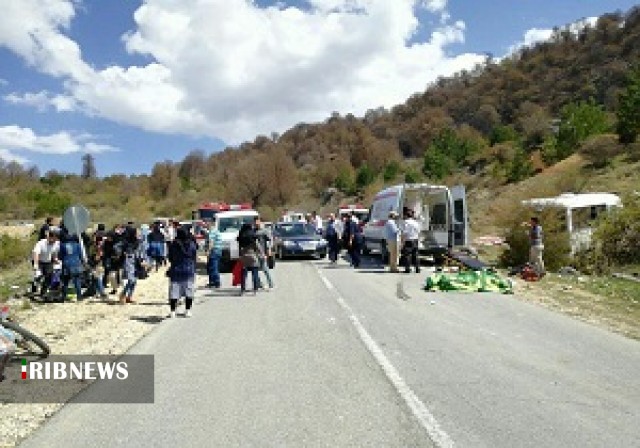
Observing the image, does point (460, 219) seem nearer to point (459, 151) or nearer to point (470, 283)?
point (470, 283)

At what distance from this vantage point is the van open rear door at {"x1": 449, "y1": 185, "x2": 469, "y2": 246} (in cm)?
1911

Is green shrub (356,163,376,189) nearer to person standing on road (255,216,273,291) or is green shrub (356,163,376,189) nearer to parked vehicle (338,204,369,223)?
parked vehicle (338,204,369,223)

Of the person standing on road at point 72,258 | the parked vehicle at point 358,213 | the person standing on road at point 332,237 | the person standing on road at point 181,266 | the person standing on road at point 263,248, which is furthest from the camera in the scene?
the parked vehicle at point 358,213

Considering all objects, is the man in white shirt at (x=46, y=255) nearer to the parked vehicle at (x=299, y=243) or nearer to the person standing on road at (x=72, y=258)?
the person standing on road at (x=72, y=258)

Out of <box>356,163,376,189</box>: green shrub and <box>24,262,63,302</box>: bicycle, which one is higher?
<box>356,163,376,189</box>: green shrub

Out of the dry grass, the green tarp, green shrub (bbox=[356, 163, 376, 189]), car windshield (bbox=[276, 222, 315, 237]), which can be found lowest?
the dry grass

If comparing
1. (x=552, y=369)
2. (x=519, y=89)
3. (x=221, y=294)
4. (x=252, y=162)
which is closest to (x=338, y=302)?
(x=221, y=294)

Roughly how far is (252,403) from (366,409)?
1.07m

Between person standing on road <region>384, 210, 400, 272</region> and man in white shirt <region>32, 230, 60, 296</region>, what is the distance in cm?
862

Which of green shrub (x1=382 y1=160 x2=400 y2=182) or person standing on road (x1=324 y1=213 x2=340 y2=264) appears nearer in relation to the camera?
person standing on road (x1=324 y1=213 x2=340 y2=264)

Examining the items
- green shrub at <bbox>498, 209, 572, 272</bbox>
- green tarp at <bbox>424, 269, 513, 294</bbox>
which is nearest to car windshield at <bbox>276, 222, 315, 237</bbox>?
green shrub at <bbox>498, 209, 572, 272</bbox>

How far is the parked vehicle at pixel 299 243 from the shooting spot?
22.7 meters

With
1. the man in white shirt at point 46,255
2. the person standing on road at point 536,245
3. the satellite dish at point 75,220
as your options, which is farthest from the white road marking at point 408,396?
the person standing on road at point 536,245

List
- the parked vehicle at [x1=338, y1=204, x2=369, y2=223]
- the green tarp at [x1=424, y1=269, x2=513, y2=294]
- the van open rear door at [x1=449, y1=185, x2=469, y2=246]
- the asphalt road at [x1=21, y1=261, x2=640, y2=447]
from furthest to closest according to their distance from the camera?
the parked vehicle at [x1=338, y1=204, x2=369, y2=223] → the van open rear door at [x1=449, y1=185, x2=469, y2=246] → the green tarp at [x1=424, y1=269, x2=513, y2=294] → the asphalt road at [x1=21, y1=261, x2=640, y2=447]
